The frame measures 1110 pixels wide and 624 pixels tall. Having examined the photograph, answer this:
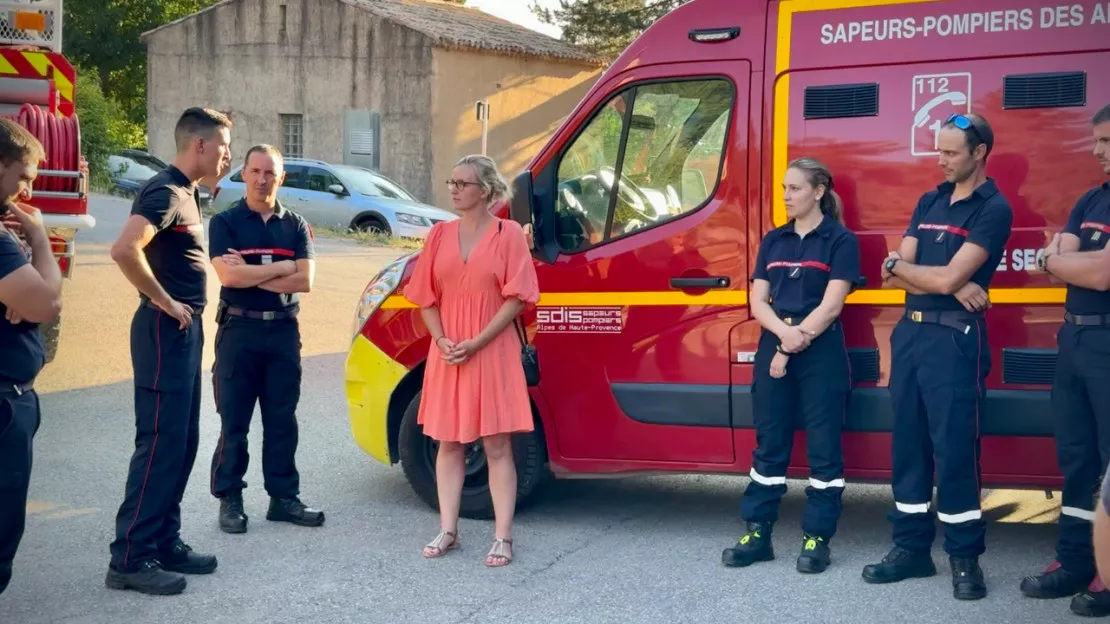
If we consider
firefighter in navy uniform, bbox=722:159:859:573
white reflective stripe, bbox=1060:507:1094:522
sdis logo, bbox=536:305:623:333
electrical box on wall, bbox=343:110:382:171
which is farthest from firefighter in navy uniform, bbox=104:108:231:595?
electrical box on wall, bbox=343:110:382:171

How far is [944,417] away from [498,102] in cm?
2632

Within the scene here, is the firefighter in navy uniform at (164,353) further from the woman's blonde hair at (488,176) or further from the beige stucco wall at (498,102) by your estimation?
the beige stucco wall at (498,102)

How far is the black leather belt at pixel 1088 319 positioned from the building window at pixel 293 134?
2724 cm

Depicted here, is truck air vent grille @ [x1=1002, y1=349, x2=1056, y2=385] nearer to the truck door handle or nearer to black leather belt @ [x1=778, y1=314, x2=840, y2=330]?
black leather belt @ [x1=778, y1=314, x2=840, y2=330]

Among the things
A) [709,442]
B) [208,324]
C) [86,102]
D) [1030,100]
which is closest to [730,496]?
[709,442]

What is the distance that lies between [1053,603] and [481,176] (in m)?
2.95

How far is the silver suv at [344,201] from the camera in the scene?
21.3 metres

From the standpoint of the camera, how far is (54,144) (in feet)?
28.8

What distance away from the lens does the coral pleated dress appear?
5.92 metres

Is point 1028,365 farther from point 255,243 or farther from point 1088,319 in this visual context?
point 255,243

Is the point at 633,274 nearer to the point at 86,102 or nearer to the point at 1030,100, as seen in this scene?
the point at 1030,100

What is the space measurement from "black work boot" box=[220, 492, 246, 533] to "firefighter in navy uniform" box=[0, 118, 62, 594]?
5.98ft

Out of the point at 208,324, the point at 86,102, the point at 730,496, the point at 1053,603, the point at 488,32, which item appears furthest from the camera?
the point at 488,32

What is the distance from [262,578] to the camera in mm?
5652
